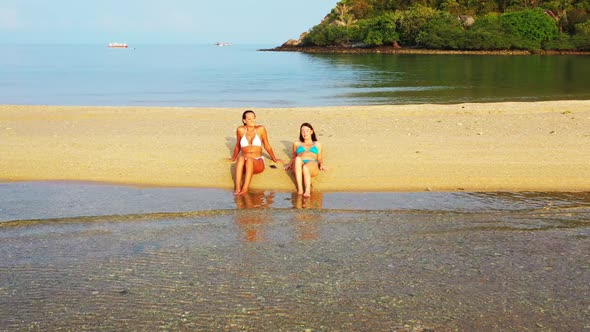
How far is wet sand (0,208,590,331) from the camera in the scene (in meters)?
5.09

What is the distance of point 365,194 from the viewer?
9539 mm

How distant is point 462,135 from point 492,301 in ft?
28.2

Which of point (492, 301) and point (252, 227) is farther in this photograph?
point (252, 227)

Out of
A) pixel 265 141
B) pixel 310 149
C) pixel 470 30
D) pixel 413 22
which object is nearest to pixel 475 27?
pixel 470 30

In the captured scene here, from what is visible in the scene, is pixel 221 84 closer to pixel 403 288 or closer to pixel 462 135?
pixel 462 135

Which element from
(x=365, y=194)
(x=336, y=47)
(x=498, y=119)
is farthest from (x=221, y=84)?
(x=336, y=47)

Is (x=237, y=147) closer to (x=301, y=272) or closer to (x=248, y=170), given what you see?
(x=248, y=170)

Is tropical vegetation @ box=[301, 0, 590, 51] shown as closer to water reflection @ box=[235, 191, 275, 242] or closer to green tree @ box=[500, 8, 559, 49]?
green tree @ box=[500, 8, 559, 49]

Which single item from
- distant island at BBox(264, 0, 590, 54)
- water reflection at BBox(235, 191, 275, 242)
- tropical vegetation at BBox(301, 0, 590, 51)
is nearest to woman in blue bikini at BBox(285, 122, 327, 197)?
water reflection at BBox(235, 191, 275, 242)

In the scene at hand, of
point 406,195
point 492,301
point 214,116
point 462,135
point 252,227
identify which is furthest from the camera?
point 214,116

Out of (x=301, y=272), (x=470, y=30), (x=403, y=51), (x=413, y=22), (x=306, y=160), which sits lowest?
(x=301, y=272)

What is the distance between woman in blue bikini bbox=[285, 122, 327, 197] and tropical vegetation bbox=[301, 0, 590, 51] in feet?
338

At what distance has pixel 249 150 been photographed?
10.4 metres

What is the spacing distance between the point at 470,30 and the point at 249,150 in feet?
351
